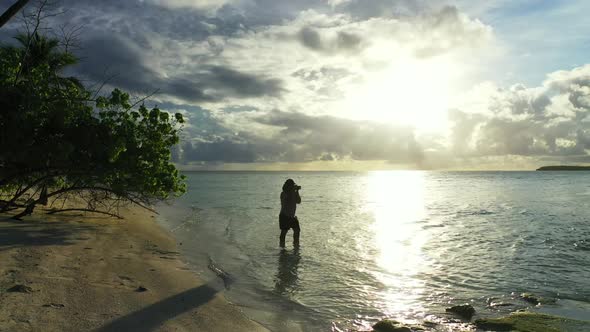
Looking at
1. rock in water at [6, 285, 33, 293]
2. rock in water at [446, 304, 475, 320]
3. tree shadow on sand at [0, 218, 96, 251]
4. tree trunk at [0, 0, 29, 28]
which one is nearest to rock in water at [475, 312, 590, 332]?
rock in water at [446, 304, 475, 320]

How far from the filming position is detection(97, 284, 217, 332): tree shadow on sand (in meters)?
5.25

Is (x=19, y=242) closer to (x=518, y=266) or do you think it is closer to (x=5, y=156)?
(x=5, y=156)

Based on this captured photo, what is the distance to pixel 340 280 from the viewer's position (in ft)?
31.8

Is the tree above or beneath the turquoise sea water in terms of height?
above

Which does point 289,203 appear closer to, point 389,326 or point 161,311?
point 389,326

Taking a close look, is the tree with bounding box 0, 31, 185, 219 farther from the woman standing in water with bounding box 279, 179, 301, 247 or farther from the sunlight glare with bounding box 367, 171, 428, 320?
the sunlight glare with bounding box 367, 171, 428, 320

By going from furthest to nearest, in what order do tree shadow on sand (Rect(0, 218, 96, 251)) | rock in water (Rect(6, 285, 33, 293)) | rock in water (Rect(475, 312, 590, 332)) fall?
tree shadow on sand (Rect(0, 218, 96, 251)) → rock in water (Rect(475, 312, 590, 332)) → rock in water (Rect(6, 285, 33, 293))

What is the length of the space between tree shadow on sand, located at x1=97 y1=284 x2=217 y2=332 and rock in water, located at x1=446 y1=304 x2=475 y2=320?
4.78m

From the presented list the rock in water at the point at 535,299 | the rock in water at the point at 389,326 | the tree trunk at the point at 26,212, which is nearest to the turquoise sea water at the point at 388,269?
the rock in water at the point at 535,299

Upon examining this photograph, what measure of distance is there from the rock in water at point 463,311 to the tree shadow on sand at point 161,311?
478cm

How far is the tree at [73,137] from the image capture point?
11094 millimetres

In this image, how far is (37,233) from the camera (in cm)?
1134

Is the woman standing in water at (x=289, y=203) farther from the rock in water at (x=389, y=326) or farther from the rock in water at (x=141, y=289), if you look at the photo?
the rock in water at (x=389, y=326)

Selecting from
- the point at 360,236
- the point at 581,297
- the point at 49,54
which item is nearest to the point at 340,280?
the point at 581,297
